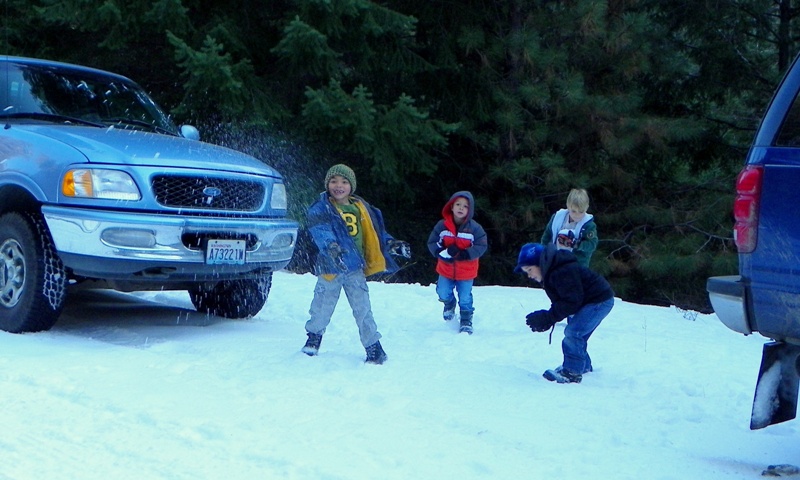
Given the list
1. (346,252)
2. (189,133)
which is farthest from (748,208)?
(189,133)

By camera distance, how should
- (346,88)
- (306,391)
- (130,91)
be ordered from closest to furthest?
1. (306,391)
2. (130,91)
3. (346,88)

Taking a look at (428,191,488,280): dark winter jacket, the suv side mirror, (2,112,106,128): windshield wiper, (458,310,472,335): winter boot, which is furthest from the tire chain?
(458,310,472,335): winter boot

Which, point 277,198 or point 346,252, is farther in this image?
point 277,198

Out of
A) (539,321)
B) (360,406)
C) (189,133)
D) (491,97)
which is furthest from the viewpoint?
(491,97)

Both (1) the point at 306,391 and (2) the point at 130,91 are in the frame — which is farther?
(2) the point at 130,91

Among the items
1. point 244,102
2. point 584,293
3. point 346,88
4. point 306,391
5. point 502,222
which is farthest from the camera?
point 502,222

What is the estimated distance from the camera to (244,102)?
13641mm

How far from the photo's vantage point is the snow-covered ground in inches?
163

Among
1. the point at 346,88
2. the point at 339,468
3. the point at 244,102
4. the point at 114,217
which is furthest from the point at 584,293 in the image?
the point at 346,88

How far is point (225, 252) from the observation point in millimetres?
6480

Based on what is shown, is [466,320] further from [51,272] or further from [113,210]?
[51,272]

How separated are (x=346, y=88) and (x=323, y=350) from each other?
Result: 30.7ft

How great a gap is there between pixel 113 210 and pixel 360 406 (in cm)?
226

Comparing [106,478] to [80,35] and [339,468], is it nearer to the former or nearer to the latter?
[339,468]
